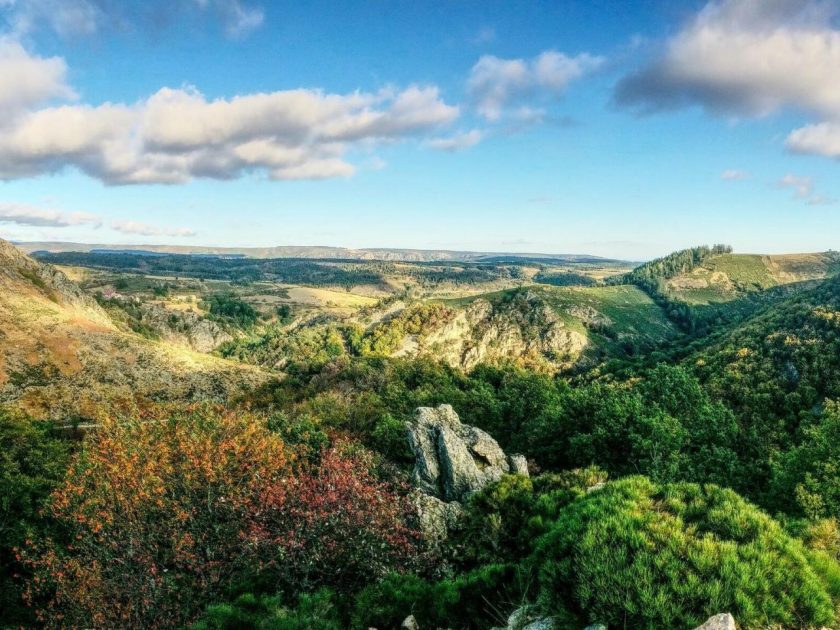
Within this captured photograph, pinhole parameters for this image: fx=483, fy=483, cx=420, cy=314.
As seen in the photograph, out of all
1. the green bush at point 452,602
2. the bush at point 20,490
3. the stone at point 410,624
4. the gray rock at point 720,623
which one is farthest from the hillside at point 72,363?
the gray rock at point 720,623

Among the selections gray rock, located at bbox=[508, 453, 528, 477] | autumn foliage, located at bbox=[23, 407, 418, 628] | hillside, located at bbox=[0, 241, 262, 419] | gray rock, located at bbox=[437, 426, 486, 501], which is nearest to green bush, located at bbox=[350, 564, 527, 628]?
autumn foliage, located at bbox=[23, 407, 418, 628]

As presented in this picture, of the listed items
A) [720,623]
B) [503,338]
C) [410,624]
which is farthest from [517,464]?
[503,338]

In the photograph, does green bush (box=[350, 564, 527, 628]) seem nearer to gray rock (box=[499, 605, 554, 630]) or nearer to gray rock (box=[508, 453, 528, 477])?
gray rock (box=[499, 605, 554, 630])

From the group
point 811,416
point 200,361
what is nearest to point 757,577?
point 811,416

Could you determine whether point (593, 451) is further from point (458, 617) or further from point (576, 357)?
point (576, 357)

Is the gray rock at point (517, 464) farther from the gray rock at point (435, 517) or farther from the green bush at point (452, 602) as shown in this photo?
the green bush at point (452, 602)

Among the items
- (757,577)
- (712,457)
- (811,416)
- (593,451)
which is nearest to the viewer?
(757,577)
